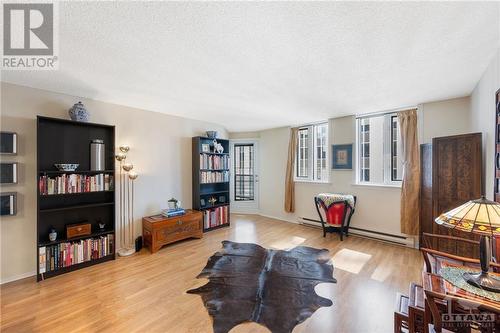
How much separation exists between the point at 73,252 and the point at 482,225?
13.5 feet

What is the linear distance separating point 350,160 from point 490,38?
2719mm

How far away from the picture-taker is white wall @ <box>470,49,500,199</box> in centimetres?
202

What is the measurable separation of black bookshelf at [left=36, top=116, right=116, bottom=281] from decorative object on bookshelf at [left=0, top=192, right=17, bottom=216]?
233mm

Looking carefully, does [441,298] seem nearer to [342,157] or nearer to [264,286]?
[264,286]

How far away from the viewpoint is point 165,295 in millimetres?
2285

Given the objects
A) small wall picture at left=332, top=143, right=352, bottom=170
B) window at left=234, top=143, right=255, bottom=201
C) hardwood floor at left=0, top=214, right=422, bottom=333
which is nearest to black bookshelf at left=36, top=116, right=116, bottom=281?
hardwood floor at left=0, top=214, right=422, bottom=333

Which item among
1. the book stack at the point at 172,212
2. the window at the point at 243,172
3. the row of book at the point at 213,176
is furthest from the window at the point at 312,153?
the book stack at the point at 172,212

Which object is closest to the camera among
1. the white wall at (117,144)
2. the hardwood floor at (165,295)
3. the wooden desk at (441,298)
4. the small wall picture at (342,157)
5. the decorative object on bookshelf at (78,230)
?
the wooden desk at (441,298)

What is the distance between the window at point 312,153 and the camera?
4.86 meters

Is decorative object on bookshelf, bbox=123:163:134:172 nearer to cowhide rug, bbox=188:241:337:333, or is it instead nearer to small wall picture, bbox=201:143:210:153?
small wall picture, bbox=201:143:210:153

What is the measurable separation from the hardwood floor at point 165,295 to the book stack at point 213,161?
5.76 feet

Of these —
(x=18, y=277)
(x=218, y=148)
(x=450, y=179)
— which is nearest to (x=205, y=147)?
(x=218, y=148)

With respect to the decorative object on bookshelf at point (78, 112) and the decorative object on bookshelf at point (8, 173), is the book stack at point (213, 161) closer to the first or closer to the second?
the decorative object on bookshelf at point (78, 112)

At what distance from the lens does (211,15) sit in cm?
142
